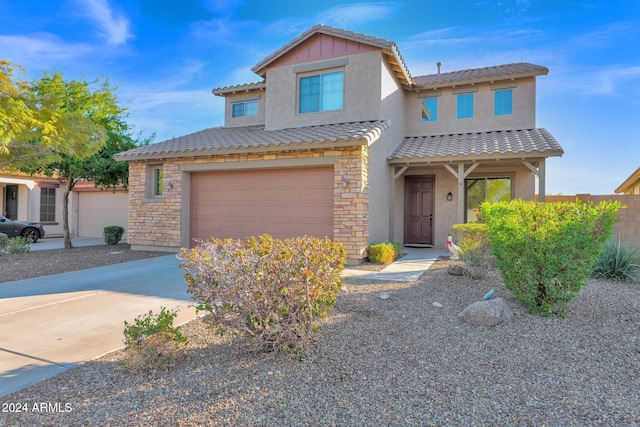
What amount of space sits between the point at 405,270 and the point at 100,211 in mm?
16940

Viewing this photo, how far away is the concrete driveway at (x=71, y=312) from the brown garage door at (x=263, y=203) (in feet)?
8.79

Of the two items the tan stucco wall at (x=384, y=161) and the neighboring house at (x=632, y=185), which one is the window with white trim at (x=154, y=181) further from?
the neighboring house at (x=632, y=185)

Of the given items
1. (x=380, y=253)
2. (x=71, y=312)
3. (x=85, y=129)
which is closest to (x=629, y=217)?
(x=380, y=253)

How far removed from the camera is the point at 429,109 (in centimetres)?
1329

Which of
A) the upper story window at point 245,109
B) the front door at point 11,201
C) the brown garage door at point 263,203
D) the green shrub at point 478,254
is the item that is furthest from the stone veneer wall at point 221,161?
the front door at point 11,201

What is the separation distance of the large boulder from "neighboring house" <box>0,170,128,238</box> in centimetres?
1746

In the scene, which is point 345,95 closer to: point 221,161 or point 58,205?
point 221,161

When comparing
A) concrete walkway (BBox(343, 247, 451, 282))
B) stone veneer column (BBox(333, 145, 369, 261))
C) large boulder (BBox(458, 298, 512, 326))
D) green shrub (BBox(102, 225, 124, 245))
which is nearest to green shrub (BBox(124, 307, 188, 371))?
large boulder (BBox(458, 298, 512, 326))

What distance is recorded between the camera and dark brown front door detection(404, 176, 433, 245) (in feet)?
43.3

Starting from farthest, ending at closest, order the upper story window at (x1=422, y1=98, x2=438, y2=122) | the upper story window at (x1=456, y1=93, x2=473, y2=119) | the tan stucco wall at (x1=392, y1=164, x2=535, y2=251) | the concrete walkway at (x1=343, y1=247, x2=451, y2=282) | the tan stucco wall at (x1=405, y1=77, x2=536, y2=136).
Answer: the upper story window at (x1=422, y1=98, x2=438, y2=122), the upper story window at (x1=456, y1=93, x2=473, y2=119), the tan stucco wall at (x1=392, y1=164, x2=535, y2=251), the tan stucco wall at (x1=405, y1=77, x2=536, y2=136), the concrete walkway at (x1=343, y1=247, x2=451, y2=282)

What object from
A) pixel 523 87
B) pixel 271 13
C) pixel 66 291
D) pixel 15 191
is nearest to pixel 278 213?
pixel 66 291

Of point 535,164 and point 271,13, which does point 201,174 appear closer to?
point 271,13

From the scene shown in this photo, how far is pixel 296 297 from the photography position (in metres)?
3.28

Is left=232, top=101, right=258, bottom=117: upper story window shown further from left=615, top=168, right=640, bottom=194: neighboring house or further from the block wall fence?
left=615, top=168, right=640, bottom=194: neighboring house
